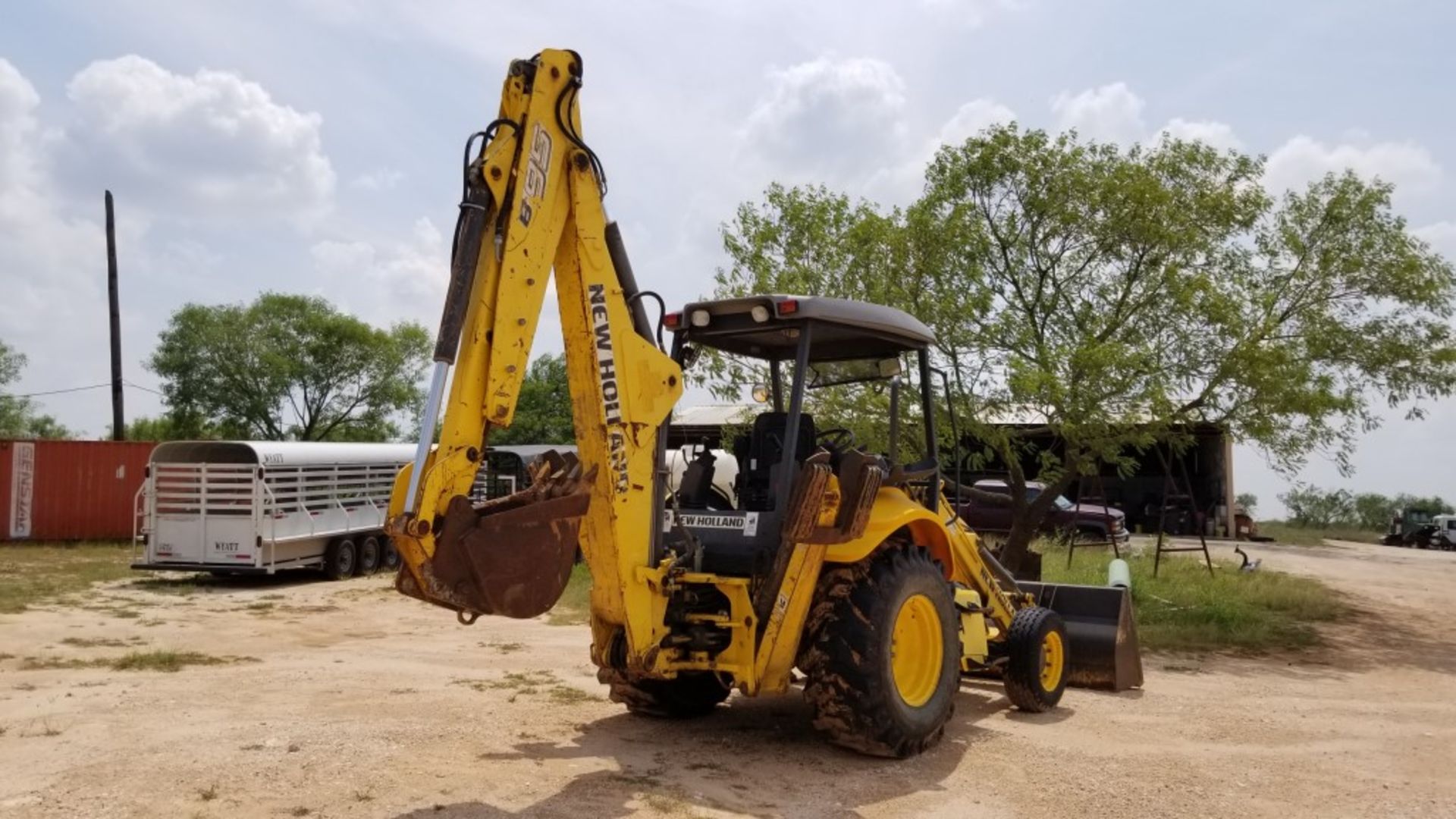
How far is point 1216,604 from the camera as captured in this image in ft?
49.6

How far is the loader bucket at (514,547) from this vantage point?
5.12 m

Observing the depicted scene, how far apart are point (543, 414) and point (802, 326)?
1422 inches

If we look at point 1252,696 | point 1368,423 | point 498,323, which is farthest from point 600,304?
point 1368,423

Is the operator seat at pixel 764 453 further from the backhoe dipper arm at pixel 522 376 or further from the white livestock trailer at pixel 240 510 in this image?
the white livestock trailer at pixel 240 510

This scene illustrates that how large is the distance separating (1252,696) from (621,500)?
6.77 m

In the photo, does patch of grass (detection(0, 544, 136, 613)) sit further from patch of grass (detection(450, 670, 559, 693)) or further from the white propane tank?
the white propane tank

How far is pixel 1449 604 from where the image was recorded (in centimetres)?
1855

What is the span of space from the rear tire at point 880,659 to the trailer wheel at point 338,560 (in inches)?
583

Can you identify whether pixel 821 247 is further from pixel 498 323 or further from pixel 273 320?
pixel 273 320

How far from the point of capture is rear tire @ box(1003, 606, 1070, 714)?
8523mm

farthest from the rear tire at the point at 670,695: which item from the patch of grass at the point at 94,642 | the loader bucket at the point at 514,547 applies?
the patch of grass at the point at 94,642

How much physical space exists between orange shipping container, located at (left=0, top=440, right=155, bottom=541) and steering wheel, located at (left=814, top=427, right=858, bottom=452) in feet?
69.3

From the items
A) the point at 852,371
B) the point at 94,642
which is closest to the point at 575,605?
the point at 94,642

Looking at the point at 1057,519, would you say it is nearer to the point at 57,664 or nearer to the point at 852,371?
the point at 852,371
